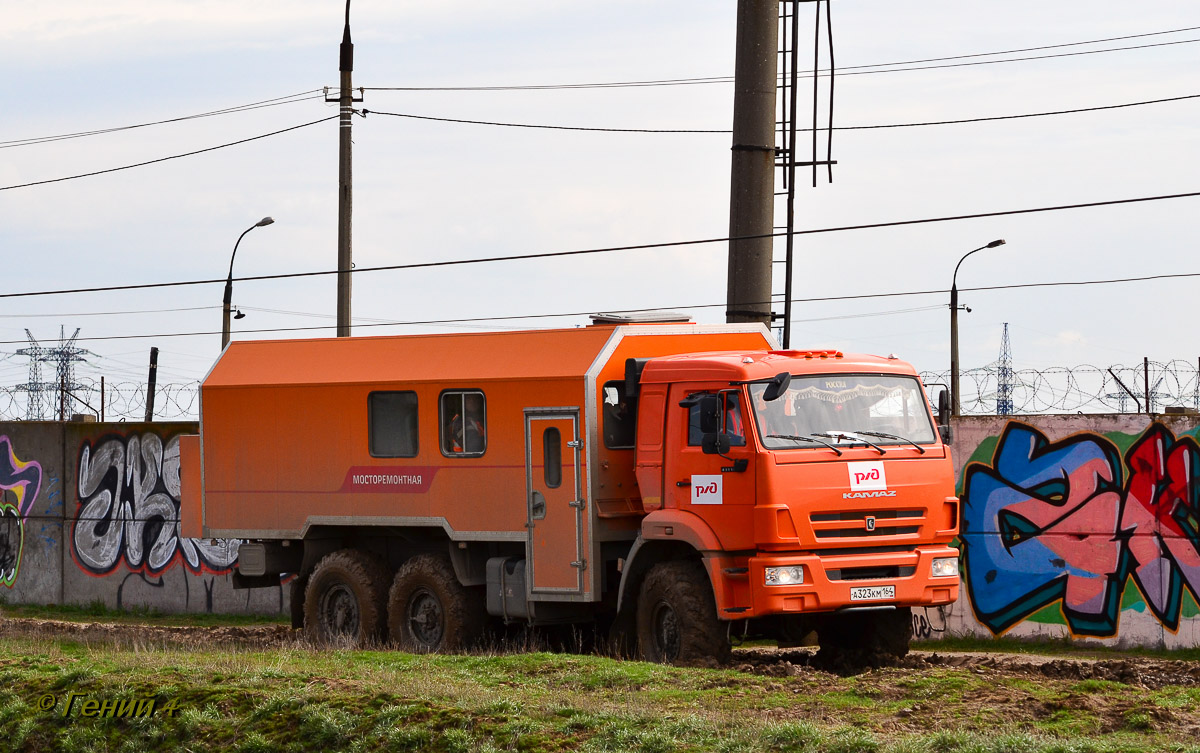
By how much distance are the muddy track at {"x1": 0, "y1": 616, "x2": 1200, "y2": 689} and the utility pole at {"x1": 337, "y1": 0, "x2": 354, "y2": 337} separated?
18.6 feet

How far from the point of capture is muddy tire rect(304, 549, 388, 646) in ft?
55.9

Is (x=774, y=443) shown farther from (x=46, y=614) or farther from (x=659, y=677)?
(x=46, y=614)

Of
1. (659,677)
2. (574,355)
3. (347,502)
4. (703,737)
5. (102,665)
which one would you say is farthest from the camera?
(347,502)

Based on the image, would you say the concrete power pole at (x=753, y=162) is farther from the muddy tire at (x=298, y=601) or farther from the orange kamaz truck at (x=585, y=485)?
the muddy tire at (x=298, y=601)

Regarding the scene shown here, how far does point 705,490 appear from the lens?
13.6m

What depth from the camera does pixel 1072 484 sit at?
17.4 meters

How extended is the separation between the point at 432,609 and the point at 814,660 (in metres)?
4.18

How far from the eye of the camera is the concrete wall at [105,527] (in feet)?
78.7

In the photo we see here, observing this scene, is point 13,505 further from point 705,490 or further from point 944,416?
point 944,416

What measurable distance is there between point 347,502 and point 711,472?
501 centimetres

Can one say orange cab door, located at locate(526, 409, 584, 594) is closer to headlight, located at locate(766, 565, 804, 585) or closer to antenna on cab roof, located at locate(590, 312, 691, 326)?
antenna on cab roof, located at locate(590, 312, 691, 326)

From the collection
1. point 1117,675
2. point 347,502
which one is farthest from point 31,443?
point 1117,675

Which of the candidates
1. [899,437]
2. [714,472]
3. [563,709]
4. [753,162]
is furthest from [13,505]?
[563,709]

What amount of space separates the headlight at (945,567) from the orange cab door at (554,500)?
10.8 feet
